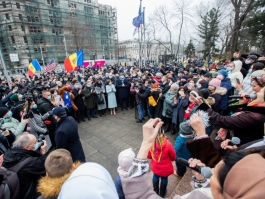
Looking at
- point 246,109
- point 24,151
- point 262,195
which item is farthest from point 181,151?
point 24,151

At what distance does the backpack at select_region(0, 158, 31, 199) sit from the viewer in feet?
5.51

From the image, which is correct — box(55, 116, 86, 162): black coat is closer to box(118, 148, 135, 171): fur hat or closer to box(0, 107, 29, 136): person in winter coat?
box(0, 107, 29, 136): person in winter coat

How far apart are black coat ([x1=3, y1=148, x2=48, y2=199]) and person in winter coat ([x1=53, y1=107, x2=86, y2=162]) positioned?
2.31 feet

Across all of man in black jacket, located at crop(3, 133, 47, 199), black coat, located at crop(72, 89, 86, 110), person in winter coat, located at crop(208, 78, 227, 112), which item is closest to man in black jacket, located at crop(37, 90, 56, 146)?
black coat, located at crop(72, 89, 86, 110)

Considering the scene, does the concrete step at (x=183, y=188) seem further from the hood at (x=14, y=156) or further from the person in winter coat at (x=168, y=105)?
the person in winter coat at (x=168, y=105)

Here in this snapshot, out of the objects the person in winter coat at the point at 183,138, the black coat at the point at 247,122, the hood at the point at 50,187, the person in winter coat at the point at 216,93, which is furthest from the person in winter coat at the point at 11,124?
the person in winter coat at the point at 216,93

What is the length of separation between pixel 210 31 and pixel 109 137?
37.4 metres

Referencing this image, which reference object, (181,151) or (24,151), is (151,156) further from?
(24,151)

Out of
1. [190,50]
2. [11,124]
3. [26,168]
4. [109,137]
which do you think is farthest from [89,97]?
[190,50]

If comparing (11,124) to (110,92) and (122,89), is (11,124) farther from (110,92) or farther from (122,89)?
(122,89)

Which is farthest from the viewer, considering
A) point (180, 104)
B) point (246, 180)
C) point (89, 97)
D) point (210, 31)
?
point (210, 31)

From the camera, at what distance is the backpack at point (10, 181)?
1.68 meters

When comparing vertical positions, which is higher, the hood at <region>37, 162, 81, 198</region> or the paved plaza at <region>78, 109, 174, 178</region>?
the hood at <region>37, 162, 81, 198</region>

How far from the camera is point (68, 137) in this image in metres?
3.04
